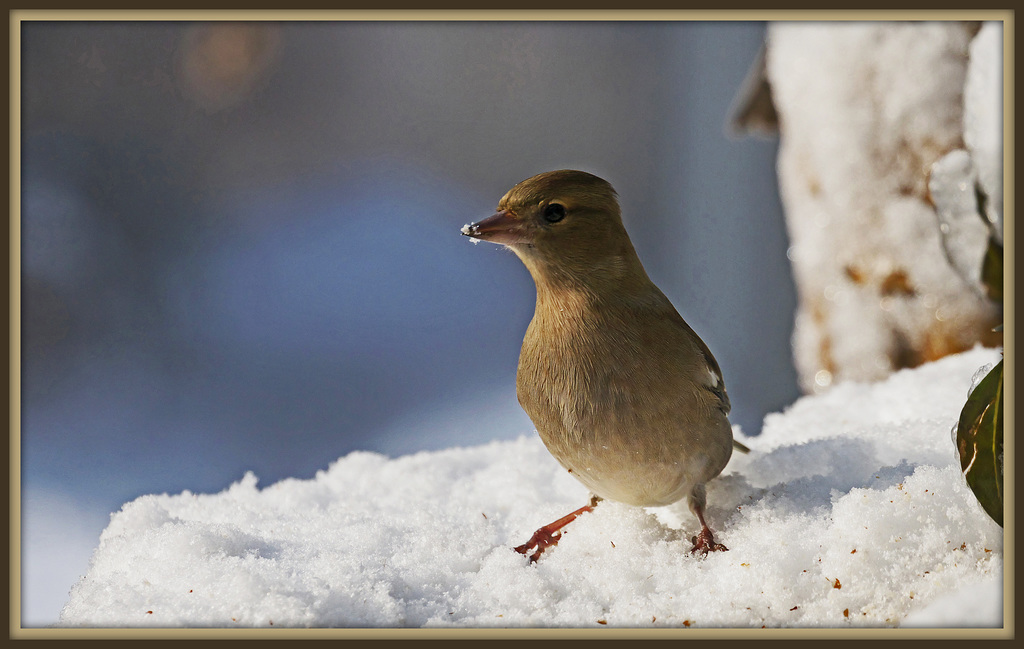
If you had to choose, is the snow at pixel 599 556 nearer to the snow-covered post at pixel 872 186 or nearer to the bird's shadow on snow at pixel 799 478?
the bird's shadow on snow at pixel 799 478

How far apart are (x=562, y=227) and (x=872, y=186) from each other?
1.64 m

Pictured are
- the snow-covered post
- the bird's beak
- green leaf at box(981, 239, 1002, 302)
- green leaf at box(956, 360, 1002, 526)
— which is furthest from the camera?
the snow-covered post

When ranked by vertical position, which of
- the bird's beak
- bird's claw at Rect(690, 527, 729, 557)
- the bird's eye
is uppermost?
the bird's eye

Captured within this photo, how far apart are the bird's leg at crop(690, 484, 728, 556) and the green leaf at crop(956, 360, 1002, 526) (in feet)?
1.48

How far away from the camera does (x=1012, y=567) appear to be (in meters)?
1.16

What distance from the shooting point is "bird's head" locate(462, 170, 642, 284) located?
1.42 m

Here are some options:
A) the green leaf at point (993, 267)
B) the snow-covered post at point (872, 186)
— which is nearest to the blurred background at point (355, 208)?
the snow-covered post at point (872, 186)

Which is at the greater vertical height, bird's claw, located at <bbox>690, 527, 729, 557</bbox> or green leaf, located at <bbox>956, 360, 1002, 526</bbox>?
green leaf, located at <bbox>956, 360, 1002, 526</bbox>

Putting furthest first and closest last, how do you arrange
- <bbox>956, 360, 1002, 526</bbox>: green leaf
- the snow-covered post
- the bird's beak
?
the snow-covered post < the bird's beak < <bbox>956, 360, 1002, 526</bbox>: green leaf

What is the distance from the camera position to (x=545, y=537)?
157 cm

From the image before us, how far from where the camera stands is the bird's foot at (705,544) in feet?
4.79

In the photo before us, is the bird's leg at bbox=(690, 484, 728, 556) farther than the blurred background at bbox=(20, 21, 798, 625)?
No

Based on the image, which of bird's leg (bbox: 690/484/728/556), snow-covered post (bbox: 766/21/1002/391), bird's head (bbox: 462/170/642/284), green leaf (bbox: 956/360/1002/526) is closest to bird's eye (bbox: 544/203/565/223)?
bird's head (bbox: 462/170/642/284)

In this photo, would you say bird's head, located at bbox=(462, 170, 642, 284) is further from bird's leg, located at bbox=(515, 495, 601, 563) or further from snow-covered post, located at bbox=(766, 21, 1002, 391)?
snow-covered post, located at bbox=(766, 21, 1002, 391)
